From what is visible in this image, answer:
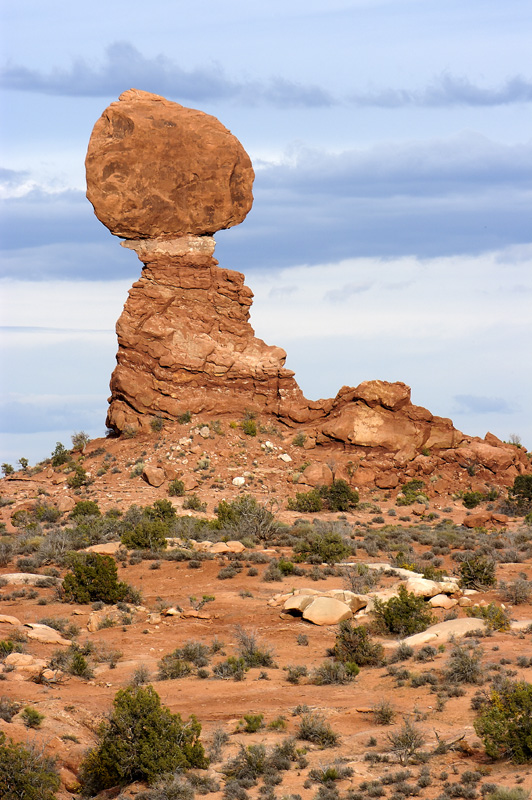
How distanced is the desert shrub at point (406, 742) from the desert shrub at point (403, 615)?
194 inches

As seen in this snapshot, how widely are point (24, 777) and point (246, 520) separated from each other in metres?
17.0

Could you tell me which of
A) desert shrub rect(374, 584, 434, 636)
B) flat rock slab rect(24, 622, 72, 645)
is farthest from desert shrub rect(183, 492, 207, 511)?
desert shrub rect(374, 584, 434, 636)

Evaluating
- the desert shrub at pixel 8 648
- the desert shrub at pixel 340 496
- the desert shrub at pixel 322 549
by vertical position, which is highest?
the desert shrub at pixel 340 496

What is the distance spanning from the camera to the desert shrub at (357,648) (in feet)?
46.5

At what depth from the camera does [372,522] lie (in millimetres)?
30922

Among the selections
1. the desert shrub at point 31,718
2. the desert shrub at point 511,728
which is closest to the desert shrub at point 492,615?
the desert shrub at point 511,728

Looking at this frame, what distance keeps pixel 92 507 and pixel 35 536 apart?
414 centimetres

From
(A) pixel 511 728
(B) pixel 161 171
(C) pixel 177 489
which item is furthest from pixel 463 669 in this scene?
(B) pixel 161 171

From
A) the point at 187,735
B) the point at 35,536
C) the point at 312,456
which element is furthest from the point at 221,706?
the point at 312,456

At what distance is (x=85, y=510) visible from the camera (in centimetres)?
3023

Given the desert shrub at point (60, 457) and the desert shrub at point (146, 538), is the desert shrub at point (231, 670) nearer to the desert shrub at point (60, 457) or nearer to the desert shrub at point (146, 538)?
the desert shrub at point (146, 538)

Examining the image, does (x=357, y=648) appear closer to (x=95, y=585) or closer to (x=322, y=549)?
(x=95, y=585)

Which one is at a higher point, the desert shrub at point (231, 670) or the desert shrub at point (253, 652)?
the desert shrub at point (253, 652)

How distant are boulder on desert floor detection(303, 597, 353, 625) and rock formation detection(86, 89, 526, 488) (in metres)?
19.4
